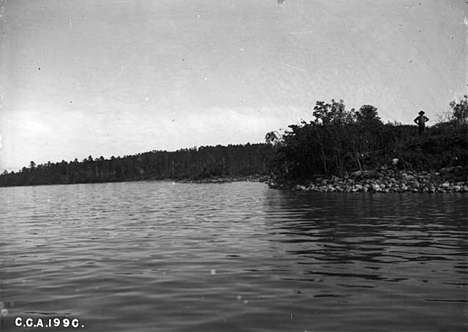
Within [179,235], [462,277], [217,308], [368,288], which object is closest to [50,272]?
[217,308]

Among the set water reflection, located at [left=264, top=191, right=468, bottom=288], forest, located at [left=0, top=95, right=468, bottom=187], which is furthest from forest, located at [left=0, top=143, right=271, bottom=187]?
water reflection, located at [left=264, top=191, right=468, bottom=288]

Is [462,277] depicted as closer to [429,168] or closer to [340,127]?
[429,168]

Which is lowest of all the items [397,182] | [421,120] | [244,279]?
[244,279]

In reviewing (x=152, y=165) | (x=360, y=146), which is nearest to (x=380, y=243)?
(x=360, y=146)

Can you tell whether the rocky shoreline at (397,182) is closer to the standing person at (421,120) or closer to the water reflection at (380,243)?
the standing person at (421,120)

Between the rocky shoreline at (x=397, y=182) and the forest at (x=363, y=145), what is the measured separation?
1.50 metres

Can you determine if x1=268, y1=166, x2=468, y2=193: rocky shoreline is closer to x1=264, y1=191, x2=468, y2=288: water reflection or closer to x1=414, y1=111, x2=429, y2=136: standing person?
x1=414, y1=111, x2=429, y2=136: standing person

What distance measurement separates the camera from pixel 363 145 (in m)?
44.3

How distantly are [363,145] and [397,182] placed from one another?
31.0 feet

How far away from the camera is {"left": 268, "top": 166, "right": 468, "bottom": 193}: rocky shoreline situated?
31891mm

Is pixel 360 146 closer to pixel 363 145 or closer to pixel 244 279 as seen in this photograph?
pixel 363 145

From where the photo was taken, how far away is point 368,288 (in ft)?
20.6

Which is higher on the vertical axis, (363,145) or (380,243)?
(363,145)

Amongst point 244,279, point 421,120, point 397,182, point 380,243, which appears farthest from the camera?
point 421,120
